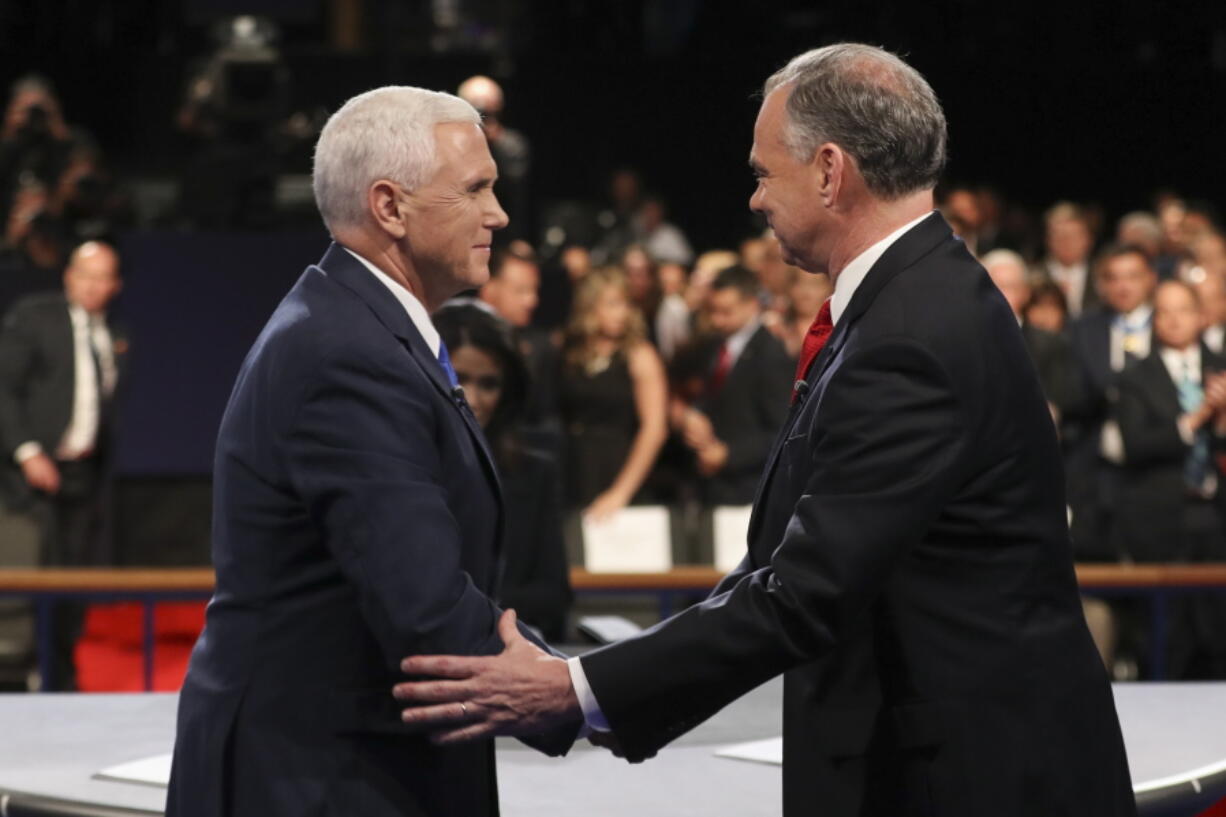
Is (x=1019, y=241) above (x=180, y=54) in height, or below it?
below

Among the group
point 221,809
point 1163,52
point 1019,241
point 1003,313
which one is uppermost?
point 1163,52

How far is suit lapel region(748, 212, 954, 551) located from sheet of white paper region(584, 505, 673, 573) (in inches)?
142

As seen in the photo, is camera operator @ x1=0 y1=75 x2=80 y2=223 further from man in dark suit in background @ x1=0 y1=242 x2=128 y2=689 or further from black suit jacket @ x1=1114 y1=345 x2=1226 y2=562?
black suit jacket @ x1=1114 y1=345 x2=1226 y2=562

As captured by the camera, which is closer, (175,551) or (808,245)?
(808,245)

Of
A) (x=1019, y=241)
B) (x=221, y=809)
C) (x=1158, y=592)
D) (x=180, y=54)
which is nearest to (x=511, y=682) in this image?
(x=221, y=809)

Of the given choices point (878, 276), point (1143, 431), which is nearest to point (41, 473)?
point (1143, 431)

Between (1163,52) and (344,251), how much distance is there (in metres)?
12.1

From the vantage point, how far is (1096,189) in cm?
1346

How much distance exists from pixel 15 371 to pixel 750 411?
2.77m

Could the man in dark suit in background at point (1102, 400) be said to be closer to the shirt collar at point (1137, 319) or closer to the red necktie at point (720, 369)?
the shirt collar at point (1137, 319)

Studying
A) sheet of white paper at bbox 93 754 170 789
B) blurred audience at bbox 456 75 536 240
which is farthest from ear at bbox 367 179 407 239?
blurred audience at bbox 456 75 536 240

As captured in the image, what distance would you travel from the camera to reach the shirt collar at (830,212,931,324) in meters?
2.29

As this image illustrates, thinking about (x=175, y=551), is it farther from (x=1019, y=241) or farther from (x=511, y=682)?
(x=1019, y=241)

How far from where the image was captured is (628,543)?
5934 millimetres
